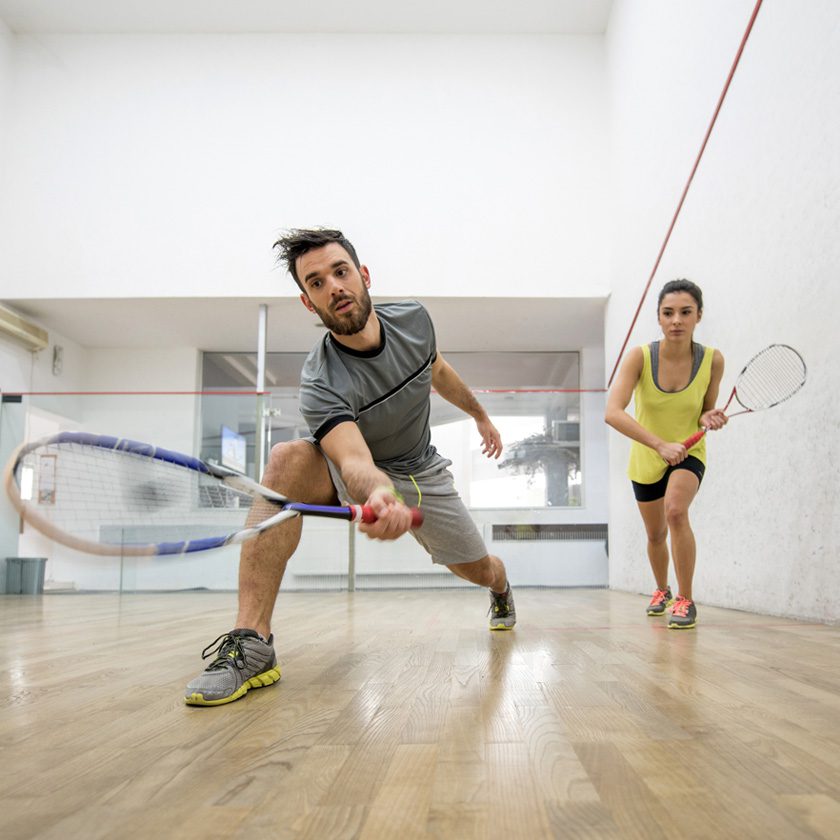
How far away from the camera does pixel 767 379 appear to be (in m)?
2.59

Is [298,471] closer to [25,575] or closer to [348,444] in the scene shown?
[348,444]

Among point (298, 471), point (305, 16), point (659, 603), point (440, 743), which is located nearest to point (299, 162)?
point (305, 16)

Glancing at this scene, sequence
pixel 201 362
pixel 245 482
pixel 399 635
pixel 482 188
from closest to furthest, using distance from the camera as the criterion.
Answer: pixel 245 482
pixel 399 635
pixel 482 188
pixel 201 362

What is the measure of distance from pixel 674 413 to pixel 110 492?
1.77m

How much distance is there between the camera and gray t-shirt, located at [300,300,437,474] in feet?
5.38

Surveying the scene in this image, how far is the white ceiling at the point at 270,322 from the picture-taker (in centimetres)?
590

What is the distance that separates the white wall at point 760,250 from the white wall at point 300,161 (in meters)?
1.28

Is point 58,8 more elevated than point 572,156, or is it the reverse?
point 58,8

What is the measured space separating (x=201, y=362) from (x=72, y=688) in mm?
5790

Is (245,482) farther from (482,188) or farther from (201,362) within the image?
(201,362)

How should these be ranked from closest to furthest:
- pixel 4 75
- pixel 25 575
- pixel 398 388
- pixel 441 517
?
pixel 398 388 → pixel 441 517 → pixel 25 575 → pixel 4 75

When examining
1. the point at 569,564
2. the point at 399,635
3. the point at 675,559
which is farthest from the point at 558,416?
the point at 399,635

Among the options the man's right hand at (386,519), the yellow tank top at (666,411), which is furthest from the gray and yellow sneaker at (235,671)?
the yellow tank top at (666,411)

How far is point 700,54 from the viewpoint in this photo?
151 inches
